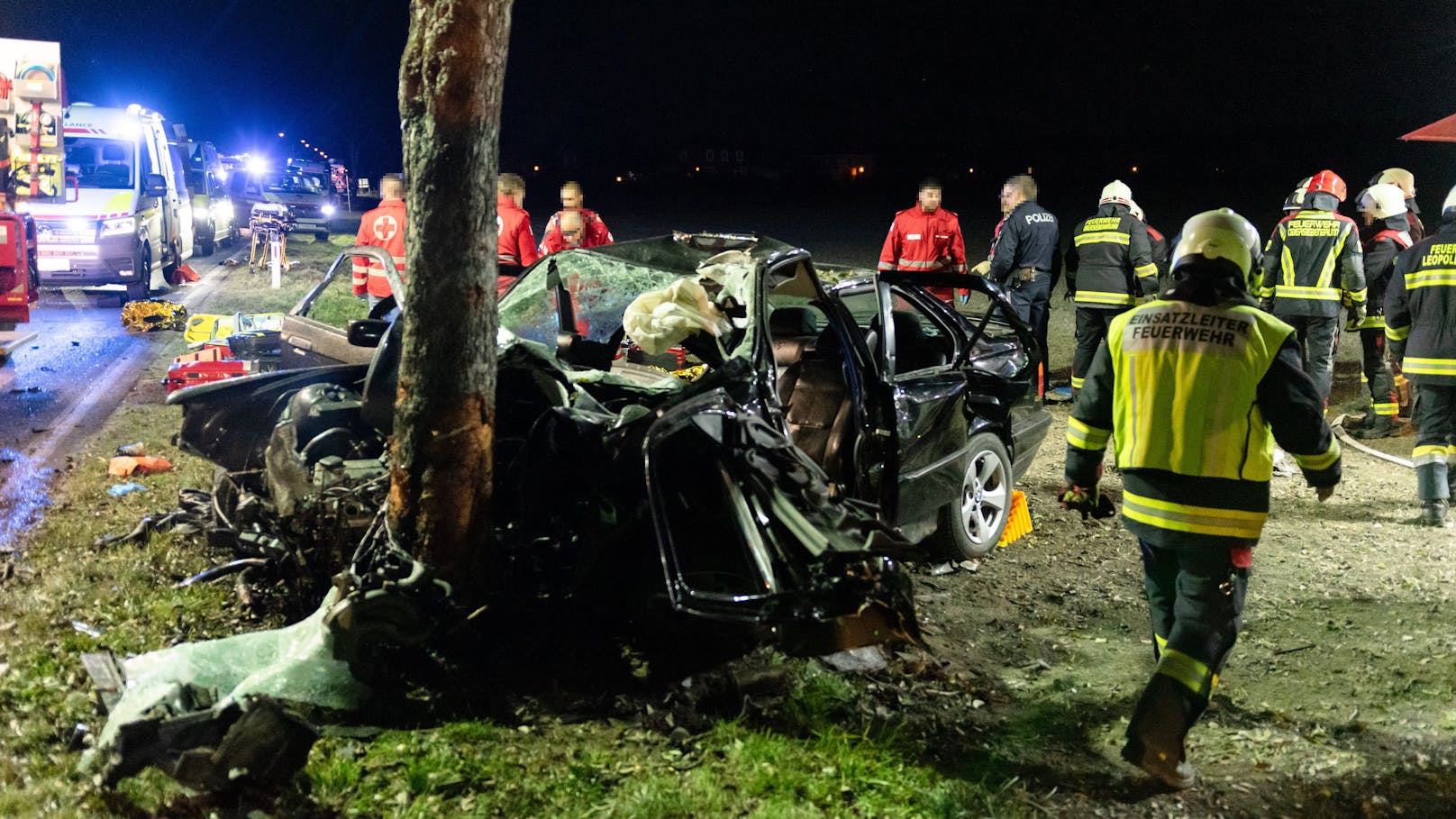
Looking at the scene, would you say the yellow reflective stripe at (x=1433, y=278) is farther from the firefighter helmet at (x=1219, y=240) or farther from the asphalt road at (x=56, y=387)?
the asphalt road at (x=56, y=387)

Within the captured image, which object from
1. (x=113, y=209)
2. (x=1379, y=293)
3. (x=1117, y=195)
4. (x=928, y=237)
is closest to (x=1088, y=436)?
(x=1117, y=195)

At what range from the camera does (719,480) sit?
3.72 m

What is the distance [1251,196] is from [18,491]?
107 feet

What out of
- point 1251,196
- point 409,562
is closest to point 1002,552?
point 409,562

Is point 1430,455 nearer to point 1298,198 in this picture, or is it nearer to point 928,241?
point 1298,198

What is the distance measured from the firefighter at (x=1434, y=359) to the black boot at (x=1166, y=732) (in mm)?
3851

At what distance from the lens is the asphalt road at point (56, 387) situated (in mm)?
6164

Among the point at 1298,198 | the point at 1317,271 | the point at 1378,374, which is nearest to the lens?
the point at 1317,271

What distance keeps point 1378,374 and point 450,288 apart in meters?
7.67

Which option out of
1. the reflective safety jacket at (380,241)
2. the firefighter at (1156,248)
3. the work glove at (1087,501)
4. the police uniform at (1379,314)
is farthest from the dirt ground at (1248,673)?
the reflective safety jacket at (380,241)

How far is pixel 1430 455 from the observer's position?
20.7ft

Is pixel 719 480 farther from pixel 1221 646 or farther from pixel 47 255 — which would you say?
pixel 47 255

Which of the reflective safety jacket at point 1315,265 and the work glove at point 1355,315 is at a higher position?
the reflective safety jacket at point 1315,265

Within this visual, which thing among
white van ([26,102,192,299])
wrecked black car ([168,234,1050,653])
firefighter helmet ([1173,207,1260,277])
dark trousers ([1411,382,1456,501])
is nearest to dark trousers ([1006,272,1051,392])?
dark trousers ([1411,382,1456,501])
